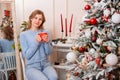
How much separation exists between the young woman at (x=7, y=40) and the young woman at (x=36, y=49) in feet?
1.09

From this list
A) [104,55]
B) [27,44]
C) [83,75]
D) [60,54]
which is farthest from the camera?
[60,54]

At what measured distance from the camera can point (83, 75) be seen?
233cm

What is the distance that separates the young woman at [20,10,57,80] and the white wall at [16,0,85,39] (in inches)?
16.3

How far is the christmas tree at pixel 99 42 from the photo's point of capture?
2043 mm

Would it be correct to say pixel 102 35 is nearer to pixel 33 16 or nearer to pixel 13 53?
pixel 33 16

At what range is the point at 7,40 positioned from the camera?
10.5ft

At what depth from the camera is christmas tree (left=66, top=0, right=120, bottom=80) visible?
204 centimetres

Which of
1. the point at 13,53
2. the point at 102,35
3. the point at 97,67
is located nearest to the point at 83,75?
the point at 97,67

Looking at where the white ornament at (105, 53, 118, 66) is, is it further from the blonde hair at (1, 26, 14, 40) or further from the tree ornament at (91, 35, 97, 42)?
the blonde hair at (1, 26, 14, 40)

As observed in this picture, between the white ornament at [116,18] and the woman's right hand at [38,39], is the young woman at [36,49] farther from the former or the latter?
the white ornament at [116,18]

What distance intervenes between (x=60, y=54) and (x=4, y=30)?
91 centimetres

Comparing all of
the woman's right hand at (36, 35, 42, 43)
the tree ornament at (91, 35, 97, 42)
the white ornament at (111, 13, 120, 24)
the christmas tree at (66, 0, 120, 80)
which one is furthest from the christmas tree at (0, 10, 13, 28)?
the white ornament at (111, 13, 120, 24)

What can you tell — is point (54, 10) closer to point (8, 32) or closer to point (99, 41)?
point (8, 32)

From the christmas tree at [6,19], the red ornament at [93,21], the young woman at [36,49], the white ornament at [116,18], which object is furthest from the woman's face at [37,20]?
the white ornament at [116,18]
